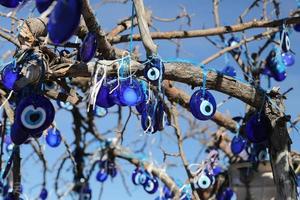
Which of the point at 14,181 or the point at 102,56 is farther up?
the point at 102,56

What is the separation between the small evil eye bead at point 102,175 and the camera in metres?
3.76

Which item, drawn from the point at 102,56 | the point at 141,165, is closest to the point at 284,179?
the point at 102,56

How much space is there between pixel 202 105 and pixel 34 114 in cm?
53

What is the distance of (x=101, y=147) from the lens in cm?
405

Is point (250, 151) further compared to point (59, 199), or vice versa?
point (59, 199)

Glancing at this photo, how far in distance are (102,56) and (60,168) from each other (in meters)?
1.91

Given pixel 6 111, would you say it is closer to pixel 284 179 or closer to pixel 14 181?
pixel 14 181

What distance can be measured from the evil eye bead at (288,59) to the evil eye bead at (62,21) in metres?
2.14

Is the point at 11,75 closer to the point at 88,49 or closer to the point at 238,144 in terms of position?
the point at 88,49

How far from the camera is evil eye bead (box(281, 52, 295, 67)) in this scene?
10.1 ft

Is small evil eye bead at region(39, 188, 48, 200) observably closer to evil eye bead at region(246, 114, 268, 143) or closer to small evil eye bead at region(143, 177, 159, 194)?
small evil eye bead at region(143, 177, 159, 194)

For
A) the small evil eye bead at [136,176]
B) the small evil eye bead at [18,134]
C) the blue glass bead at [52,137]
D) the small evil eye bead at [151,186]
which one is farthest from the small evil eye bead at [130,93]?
the small evil eye bead at [136,176]

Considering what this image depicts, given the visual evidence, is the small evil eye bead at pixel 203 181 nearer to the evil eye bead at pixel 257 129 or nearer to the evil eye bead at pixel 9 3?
the evil eye bead at pixel 257 129

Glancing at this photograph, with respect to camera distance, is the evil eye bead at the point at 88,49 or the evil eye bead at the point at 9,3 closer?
the evil eye bead at the point at 9,3
